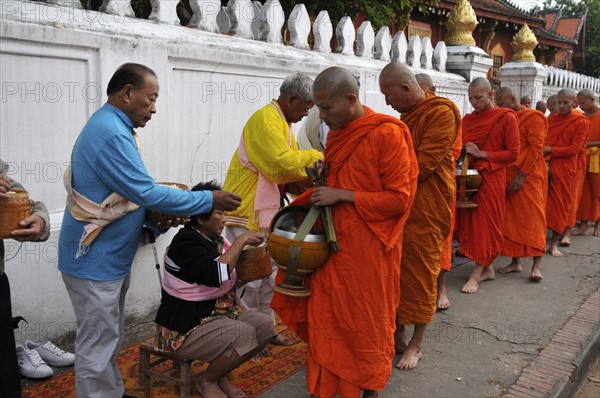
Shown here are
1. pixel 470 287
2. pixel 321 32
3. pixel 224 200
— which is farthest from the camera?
pixel 321 32

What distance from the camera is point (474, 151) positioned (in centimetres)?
559

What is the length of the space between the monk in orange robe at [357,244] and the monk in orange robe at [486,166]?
2.73 m

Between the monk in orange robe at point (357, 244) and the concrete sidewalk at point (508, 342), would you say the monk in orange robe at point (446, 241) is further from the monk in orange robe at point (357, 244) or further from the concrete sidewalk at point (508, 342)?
the monk in orange robe at point (357, 244)

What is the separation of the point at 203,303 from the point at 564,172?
5.78 m

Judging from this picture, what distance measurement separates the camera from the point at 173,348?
316 cm

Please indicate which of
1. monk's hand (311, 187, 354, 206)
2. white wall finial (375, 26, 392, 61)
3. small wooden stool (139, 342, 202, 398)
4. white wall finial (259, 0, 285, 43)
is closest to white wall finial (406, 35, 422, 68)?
white wall finial (375, 26, 392, 61)

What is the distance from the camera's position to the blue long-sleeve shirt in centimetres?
270

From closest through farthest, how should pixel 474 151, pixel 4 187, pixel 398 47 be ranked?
1. pixel 4 187
2. pixel 474 151
3. pixel 398 47

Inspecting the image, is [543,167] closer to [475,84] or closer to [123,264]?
[475,84]

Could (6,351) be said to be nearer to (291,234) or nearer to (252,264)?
(252,264)

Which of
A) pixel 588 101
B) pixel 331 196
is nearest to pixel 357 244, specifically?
pixel 331 196

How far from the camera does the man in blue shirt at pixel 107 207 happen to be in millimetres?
2717

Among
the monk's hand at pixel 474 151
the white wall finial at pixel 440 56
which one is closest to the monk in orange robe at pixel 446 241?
the monk's hand at pixel 474 151

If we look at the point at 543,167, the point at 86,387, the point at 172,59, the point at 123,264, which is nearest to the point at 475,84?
the point at 543,167
